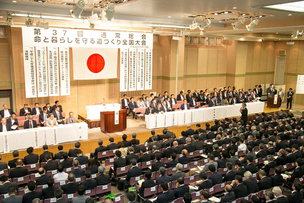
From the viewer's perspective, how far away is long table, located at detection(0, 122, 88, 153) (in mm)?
10016

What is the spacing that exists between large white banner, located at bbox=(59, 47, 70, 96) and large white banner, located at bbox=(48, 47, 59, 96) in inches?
10.2

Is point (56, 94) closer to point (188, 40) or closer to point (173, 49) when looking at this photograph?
point (173, 49)

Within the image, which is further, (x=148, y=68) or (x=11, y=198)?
(x=148, y=68)

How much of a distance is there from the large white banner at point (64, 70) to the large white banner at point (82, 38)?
100cm

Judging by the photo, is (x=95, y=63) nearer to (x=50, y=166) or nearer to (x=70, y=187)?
(x=50, y=166)

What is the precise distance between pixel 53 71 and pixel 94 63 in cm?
237

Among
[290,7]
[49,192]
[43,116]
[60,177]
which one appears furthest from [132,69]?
[49,192]

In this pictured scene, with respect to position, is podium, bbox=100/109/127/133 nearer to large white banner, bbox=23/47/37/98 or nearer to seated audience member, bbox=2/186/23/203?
large white banner, bbox=23/47/37/98

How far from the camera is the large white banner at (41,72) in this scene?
524 inches

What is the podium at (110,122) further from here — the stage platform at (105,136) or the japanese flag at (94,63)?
the japanese flag at (94,63)

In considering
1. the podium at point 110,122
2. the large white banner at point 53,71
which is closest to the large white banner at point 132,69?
the podium at point 110,122

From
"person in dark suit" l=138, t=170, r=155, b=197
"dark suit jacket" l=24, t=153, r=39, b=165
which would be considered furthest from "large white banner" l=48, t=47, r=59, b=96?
"person in dark suit" l=138, t=170, r=155, b=197

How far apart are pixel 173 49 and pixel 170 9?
284 inches

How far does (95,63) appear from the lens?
50.1ft
